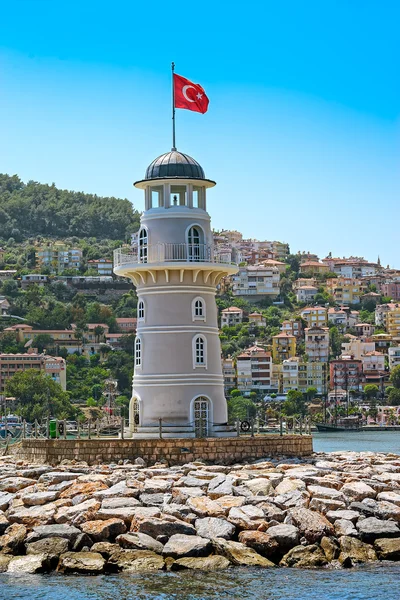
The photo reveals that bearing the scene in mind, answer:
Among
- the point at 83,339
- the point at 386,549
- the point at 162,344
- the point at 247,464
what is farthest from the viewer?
the point at 83,339

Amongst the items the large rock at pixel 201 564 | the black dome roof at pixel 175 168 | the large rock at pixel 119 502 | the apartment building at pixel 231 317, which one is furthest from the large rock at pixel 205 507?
the apartment building at pixel 231 317

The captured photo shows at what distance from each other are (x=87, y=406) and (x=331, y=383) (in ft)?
170

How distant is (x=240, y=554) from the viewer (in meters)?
22.7

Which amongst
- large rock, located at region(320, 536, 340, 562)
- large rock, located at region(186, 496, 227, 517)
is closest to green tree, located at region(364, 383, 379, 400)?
large rock, located at region(186, 496, 227, 517)

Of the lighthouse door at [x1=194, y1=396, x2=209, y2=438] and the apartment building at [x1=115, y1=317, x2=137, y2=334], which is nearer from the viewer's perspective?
the lighthouse door at [x1=194, y1=396, x2=209, y2=438]

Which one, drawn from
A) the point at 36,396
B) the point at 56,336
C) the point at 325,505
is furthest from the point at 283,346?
the point at 325,505

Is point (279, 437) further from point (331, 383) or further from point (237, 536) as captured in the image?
point (331, 383)

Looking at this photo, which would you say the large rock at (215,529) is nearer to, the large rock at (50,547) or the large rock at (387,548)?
the large rock at (50,547)

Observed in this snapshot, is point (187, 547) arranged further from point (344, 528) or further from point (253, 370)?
point (253, 370)

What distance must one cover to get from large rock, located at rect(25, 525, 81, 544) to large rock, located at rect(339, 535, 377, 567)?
4.48 metres

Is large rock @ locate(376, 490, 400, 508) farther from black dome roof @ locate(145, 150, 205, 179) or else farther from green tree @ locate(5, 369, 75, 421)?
green tree @ locate(5, 369, 75, 421)

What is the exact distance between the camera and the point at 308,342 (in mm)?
178000

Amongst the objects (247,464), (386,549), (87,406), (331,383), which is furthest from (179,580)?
(331,383)

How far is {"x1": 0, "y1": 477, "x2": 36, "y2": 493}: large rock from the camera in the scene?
2681 centimetres
